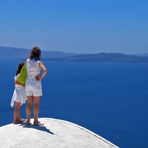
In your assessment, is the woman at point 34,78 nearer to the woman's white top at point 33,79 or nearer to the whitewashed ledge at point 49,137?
the woman's white top at point 33,79

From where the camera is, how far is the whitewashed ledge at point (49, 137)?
10180 mm

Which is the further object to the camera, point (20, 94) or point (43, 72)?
point (20, 94)

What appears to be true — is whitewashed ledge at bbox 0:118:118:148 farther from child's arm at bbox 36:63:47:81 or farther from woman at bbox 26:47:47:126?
child's arm at bbox 36:63:47:81

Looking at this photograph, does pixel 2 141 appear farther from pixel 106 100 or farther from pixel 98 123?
pixel 106 100

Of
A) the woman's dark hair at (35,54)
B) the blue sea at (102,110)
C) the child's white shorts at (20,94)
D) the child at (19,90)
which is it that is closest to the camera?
the woman's dark hair at (35,54)

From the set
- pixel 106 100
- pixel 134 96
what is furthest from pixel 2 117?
pixel 134 96

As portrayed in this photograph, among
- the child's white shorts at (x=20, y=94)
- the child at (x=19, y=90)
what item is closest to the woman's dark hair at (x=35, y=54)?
the child at (x=19, y=90)

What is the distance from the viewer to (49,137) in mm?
10555

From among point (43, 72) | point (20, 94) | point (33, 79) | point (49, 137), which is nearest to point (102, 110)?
point (20, 94)

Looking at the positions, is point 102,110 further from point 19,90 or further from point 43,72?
point 43,72

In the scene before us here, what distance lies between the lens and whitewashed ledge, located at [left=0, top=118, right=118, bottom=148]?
10180 mm

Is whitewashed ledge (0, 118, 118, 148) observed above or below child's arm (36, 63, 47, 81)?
below

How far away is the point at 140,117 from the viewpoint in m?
69.4

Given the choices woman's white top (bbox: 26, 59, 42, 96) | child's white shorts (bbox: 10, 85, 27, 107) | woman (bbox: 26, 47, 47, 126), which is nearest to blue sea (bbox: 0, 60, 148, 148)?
child's white shorts (bbox: 10, 85, 27, 107)
